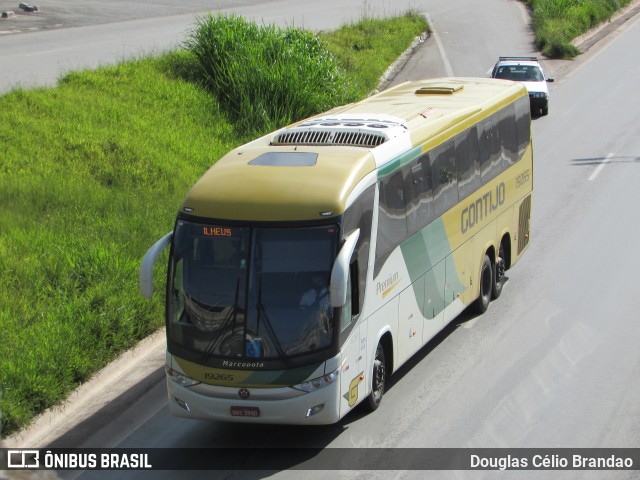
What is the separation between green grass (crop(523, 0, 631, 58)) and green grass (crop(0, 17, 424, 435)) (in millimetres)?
18635

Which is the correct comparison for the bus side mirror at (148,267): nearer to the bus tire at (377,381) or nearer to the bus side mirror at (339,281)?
the bus side mirror at (339,281)

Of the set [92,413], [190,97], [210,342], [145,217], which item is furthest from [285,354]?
[190,97]

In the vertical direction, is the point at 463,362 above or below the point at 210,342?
below

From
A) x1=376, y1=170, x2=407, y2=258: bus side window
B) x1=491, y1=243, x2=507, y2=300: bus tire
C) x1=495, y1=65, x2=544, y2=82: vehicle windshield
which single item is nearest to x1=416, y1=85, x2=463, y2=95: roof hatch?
x1=491, y1=243, x2=507, y2=300: bus tire

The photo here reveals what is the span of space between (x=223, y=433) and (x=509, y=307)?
6091 millimetres

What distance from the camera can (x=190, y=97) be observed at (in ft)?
85.1

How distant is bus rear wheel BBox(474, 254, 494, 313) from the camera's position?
16266 mm

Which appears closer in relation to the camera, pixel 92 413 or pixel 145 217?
pixel 92 413

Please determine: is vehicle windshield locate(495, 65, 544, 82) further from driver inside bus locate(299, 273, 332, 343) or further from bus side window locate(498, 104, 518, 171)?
driver inside bus locate(299, 273, 332, 343)

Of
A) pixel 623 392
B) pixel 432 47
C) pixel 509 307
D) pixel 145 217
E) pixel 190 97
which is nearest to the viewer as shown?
pixel 623 392

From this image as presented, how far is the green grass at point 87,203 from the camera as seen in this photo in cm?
1356

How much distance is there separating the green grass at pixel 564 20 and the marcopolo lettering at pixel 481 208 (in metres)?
26.0

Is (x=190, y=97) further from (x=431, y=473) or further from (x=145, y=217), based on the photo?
(x=431, y=473)

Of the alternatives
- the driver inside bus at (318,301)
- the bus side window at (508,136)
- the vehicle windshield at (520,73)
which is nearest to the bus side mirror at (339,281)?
the driver inside bus at (318,301)
